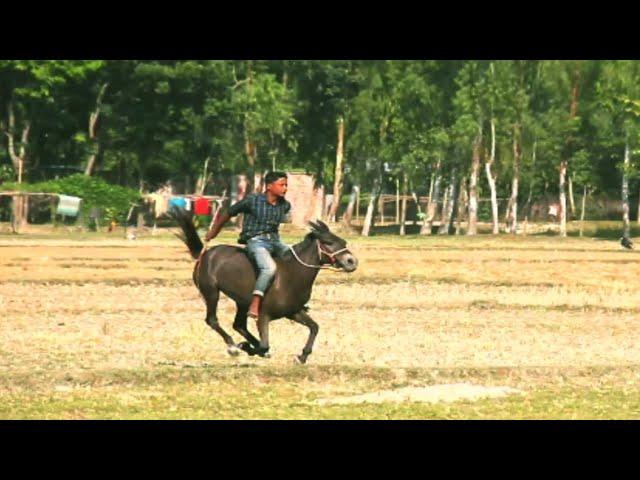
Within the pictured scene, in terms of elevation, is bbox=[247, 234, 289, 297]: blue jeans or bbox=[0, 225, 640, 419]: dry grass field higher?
bbox=[247, 234, 289, 297]: blue jeans

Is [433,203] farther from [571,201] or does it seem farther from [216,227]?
[216,227]

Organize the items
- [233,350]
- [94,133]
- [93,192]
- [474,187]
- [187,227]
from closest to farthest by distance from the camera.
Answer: [233,350] → [187,227] → [93,192] → [94,133] → [474,187]

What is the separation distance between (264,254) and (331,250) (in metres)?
0.89

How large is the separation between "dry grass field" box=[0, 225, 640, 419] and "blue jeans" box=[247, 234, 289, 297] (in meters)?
1.08

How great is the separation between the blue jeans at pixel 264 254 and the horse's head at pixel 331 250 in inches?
19.2

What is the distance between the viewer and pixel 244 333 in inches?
864

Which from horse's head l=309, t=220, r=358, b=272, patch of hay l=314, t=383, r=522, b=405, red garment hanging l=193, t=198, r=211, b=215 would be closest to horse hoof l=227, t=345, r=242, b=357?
horse's head l=309, t=220, r=358, b=272

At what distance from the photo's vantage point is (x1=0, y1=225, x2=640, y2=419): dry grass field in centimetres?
1752

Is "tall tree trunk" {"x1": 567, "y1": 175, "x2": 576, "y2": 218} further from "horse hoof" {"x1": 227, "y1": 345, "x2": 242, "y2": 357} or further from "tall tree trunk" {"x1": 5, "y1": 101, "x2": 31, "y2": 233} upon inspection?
"horse hoof" {"x1": 227, "y1": 345, "x2": 242, "y2": 357}

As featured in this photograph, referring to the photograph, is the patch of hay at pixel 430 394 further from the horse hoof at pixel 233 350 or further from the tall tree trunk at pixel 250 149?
the tall tree trunk at pixel 250 149

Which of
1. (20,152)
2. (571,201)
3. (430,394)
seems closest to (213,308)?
(430,394)

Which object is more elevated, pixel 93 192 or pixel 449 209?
pixel 93 192

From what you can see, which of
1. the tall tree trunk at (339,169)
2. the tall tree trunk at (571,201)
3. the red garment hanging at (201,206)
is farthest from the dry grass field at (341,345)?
the tall tree trunk at (571,201)

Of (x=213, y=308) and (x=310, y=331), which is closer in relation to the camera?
(x=310, y=331)
